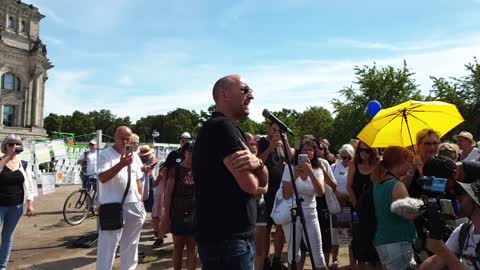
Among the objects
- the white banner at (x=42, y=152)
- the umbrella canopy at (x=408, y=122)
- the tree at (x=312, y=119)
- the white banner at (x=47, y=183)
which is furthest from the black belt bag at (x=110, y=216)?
the tree at (x=312, y=119)

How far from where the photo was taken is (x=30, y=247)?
304 inches

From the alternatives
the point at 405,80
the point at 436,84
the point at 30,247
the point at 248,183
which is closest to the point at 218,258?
the point at 248,183

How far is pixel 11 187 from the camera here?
584 centimetres

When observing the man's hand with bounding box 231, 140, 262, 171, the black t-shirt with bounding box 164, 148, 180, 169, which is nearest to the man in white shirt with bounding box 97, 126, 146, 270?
the black t-shirt with bounding box 164, 148, 180, 169

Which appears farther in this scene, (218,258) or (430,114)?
(430,114)

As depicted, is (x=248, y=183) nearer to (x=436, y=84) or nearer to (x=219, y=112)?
(x=219, y=112)

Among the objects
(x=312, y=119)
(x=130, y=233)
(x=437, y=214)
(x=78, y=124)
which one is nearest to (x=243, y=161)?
(x=437, y=214)

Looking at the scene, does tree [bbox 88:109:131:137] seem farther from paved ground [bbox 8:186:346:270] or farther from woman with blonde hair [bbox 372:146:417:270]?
woman with blonde hair [bbox 372:146:417:270]

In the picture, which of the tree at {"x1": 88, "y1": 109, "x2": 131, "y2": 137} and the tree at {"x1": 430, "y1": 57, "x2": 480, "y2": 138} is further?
the tree at {"x1": 88, "y1": 109, "x2": 131, "y2": 137}

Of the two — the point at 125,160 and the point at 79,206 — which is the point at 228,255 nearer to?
Answer: the point at 125,160

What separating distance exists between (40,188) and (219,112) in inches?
548

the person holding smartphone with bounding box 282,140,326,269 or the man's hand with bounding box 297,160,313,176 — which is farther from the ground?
the man's hand with bounding box 297,160,313,176

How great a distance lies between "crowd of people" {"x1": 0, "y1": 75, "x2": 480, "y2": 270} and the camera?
2.52 metres

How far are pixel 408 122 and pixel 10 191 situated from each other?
19.3 feet
